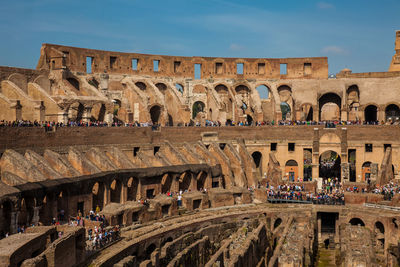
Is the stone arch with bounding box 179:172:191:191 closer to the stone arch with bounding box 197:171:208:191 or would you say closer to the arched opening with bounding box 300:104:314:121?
the stone arch with bounding box 197:171:208:191

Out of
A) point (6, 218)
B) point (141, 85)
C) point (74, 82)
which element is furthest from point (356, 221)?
point (74, 82)

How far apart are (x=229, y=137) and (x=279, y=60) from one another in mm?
13220

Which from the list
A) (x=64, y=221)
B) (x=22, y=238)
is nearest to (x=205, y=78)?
(x=64, y=221)

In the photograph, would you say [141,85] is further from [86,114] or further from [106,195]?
[106,195]

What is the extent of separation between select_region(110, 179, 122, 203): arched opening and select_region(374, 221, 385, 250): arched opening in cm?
1803

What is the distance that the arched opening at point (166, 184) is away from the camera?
3591cm

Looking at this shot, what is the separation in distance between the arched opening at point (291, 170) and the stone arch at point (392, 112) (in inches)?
482

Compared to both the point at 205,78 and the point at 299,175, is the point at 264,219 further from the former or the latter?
the point at 205,78

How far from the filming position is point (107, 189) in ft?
100

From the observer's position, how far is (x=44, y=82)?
4125cm

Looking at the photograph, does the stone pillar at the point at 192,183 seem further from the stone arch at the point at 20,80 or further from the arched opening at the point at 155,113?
the stone arch at the point at 20,80

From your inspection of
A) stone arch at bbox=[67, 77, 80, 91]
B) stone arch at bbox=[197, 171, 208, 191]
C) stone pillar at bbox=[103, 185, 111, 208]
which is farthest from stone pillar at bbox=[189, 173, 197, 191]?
stone arch at bbox=[67, 77, 80, 91]

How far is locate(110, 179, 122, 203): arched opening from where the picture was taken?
3200 centimetres

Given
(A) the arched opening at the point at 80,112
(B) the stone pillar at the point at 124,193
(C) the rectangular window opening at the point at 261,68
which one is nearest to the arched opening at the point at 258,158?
(C) the rectangular window opening at the point at 261,68
